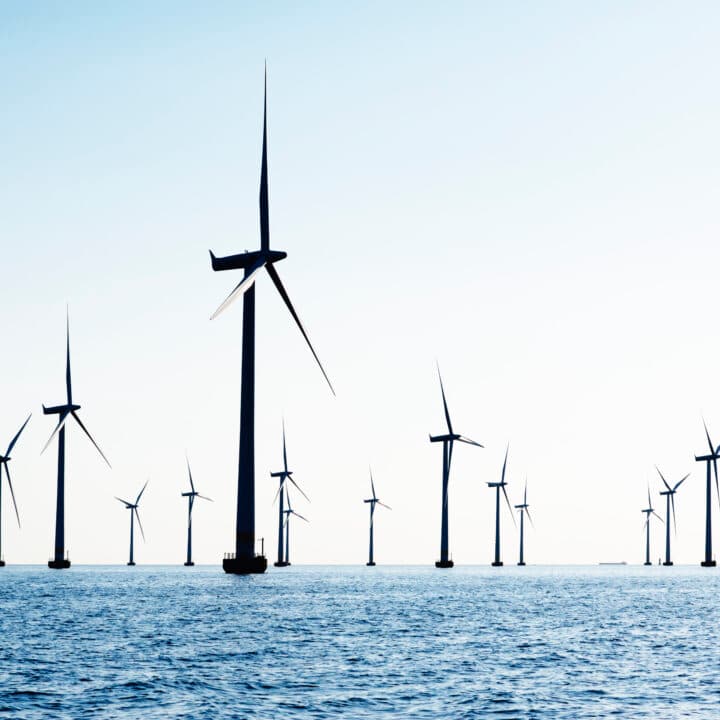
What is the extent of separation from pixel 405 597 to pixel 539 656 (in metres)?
59.2

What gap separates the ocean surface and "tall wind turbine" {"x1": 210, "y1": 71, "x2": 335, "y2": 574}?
28.4 m

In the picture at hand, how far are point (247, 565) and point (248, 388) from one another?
66.3 ft

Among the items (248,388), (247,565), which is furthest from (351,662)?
(247,565)

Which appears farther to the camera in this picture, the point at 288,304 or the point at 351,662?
the point at 288,304

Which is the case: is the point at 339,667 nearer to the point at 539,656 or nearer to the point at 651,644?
the point at 539,656

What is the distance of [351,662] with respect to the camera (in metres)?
49.6

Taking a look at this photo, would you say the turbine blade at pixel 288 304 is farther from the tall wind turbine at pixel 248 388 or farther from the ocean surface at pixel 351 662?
the ocean surface at pixel 351 662

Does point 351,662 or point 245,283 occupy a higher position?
point 245,283

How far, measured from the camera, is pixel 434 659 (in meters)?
51.5

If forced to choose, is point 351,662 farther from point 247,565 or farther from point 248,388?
point 247,565

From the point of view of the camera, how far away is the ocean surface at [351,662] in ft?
124

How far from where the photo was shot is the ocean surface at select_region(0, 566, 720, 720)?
37781mm

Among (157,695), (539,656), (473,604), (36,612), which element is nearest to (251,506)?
(473,604)

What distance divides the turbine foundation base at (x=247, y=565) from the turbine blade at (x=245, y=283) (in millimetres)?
30012
